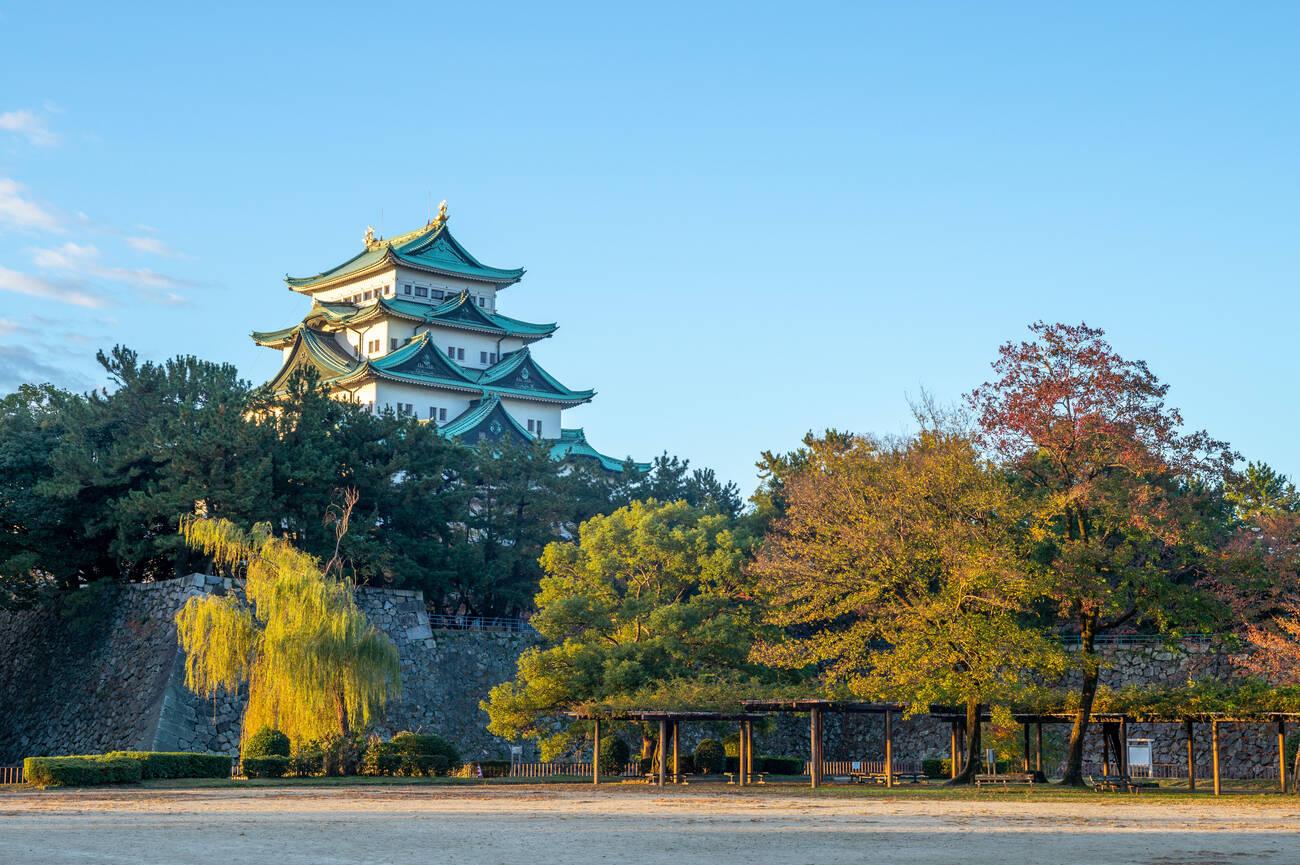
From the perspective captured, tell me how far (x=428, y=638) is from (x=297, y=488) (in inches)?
256

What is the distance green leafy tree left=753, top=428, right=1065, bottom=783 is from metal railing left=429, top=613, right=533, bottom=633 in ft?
49.0

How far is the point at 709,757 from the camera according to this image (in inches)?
1774

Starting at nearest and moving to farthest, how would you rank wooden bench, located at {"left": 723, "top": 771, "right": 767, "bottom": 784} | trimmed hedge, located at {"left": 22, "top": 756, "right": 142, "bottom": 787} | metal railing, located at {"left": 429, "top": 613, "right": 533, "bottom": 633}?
1. trimmed hedge, located at {"left": 22, "top": 756, "right": 142, "bottom": 787}
2. wooden bench, located at {"left": 723, "top": 771, "right": 767, "bottom": 784}
3. metal railing, located at {"left": 429, "top": 613, "right": 533, "bottom": 633}

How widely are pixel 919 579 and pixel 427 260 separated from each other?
46431 mm

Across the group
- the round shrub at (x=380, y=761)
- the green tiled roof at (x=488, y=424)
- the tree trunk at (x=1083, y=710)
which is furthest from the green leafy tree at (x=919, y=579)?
the green tiled roof at (x=488, y=424)

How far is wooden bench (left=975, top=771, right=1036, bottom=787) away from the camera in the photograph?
125 ft

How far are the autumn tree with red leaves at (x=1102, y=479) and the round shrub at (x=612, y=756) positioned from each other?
12853mm

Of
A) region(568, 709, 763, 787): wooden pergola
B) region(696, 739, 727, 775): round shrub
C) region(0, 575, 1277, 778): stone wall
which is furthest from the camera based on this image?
region(696, 739, 727, 775): round shrub

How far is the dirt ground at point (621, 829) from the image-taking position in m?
18.0

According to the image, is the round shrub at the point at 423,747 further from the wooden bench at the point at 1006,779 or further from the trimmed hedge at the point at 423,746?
the wooden bench at the point at 1006,779

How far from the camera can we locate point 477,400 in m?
72.6

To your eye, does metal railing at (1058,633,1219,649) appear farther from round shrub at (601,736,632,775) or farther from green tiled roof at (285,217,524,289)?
green tiled roof at (285,217,524,289)

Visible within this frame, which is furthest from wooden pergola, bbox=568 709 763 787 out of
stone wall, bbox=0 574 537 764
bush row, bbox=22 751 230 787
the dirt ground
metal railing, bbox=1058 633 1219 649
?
metal railing, bbox=1058 633 1219 649

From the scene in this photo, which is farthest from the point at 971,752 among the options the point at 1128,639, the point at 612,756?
the point at 1128,639
